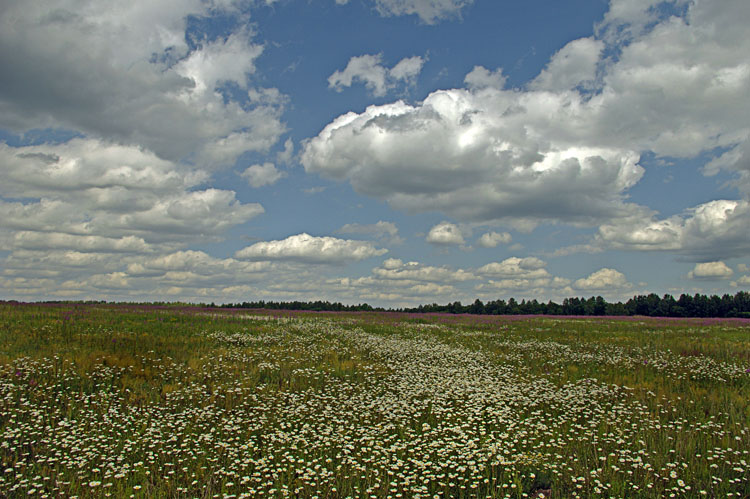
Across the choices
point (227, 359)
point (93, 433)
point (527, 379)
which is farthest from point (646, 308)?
point (93, 433)

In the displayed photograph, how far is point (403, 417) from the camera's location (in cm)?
1023

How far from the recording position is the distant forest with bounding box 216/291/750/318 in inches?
3086

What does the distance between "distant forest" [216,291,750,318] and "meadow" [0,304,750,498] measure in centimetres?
5568

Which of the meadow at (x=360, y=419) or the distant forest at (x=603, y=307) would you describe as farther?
the distant forest at (x=603, y=307)

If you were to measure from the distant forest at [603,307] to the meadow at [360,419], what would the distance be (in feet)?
183

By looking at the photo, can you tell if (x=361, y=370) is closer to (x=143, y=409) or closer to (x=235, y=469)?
(x=143, y=409)

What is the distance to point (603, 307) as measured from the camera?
3282 inches

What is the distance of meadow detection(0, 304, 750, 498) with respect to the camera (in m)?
7.09

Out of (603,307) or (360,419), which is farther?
(603,307)

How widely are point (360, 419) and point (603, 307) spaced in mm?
87303

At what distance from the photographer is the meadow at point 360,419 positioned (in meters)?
7.09

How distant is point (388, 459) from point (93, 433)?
675 cm

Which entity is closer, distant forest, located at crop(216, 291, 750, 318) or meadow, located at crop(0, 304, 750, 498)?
meadow, located at crop(0, 304, 750, 498)

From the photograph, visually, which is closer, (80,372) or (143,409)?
(143,409)
